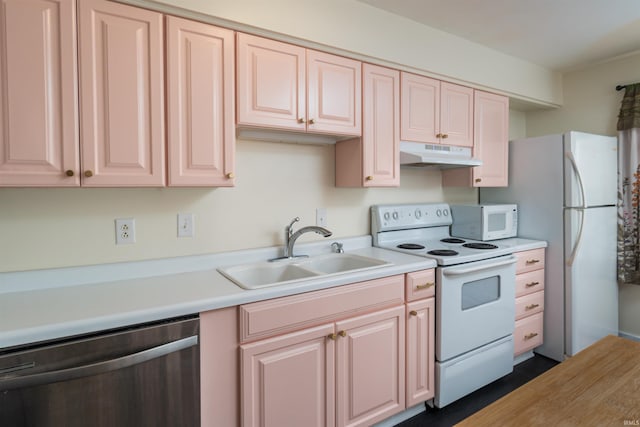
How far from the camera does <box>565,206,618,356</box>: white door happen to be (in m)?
2.59

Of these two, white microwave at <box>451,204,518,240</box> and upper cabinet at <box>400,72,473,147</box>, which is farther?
white microwave at <box>451,204,518,240</box>

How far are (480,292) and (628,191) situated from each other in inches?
71.7

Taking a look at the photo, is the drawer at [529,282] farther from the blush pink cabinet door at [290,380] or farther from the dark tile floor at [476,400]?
the blush pink cabinet door at [290,380]

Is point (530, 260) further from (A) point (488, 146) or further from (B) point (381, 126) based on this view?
(B) point (381, 126)

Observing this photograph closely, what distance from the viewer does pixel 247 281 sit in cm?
191

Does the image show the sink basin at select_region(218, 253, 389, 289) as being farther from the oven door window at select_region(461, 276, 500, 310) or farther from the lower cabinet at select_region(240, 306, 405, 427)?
the oven door window at select_region(461, 276, 500, 310)

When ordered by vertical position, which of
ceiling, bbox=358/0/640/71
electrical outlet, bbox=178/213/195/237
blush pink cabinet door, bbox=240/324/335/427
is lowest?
blush pink cabinet door, bbox=240/324/335/427

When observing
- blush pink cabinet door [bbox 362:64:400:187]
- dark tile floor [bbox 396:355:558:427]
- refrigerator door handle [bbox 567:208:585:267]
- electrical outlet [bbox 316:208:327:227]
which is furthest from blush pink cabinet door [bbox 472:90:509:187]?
dark tile floor [bbox 396:355:558:427]


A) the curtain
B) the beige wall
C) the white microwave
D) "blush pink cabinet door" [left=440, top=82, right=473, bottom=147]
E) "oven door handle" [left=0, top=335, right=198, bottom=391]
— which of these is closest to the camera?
"oven door handle" [left=0, top=335, right=198, bottom=391]

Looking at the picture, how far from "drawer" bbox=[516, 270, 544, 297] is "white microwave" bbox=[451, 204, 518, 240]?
34 centimetres

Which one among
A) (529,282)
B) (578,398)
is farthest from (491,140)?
(578,398)

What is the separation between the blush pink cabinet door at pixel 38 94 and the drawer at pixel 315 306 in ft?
2.97

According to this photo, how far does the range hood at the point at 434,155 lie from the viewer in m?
2.29

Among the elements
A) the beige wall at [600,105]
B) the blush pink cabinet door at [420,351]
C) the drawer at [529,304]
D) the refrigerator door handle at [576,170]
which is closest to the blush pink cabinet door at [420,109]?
the refrigerator door handle at [576,170]
